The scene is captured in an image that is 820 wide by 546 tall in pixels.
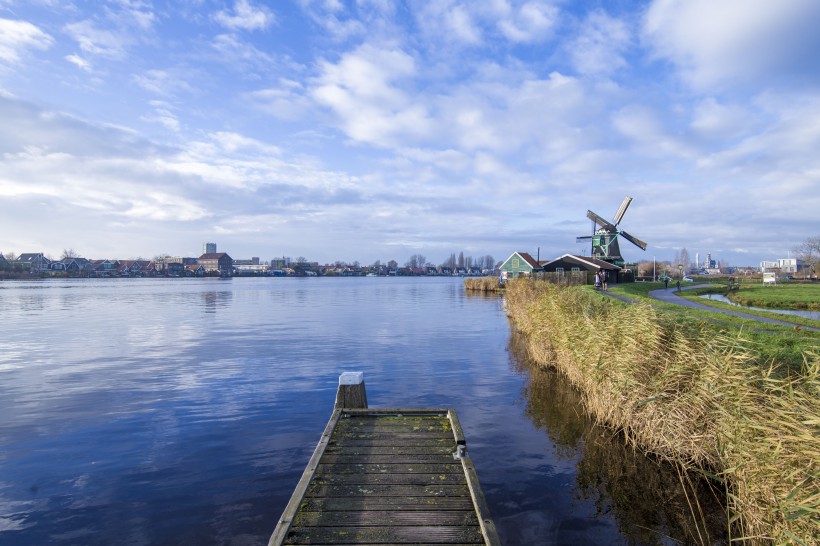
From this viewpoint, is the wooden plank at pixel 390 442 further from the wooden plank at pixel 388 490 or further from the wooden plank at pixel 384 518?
the wooden plank at pixel 384 518

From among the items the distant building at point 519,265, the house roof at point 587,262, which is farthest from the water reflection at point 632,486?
the distant building at point 519,265

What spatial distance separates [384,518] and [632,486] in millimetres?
5867

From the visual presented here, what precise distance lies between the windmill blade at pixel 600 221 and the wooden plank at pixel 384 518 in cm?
8531

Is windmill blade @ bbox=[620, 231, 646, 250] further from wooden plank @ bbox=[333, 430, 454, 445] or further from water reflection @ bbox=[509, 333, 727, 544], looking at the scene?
wooden plank @ bbox=[333, 430, 454, 445]

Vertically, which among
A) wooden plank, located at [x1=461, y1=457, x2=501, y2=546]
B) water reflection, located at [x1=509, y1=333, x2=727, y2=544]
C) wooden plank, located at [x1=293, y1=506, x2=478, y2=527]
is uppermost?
wooden plank, located at [x1=461, y1=457, x2=501, y2=546]

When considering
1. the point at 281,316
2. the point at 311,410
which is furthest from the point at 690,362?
Answer: the point at 281,316

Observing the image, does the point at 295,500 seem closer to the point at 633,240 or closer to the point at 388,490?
the point at 388,490

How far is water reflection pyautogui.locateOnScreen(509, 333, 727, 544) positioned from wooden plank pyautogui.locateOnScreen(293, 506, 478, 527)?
3418 millimetres

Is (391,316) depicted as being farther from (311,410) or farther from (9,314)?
(9,314)

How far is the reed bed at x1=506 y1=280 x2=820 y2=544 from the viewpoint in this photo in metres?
5.77

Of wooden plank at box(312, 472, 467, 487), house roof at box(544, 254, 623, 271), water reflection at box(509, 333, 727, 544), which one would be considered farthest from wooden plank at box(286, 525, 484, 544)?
house roof at box(544, 254, 623, 271)

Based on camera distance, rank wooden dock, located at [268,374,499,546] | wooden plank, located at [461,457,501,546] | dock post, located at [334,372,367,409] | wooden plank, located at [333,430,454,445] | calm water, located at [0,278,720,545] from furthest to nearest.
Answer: dock post, located at [334,372,367,409] < wooden plank, located at [333,430,454,445] < calm water, located at [0,278,720,545] < wooden dock, located at [268,374,499,546] < wooden plank, located at [461,457,501,546]

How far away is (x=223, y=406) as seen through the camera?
50.4 ft

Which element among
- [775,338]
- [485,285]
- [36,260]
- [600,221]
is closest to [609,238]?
[600,221]
